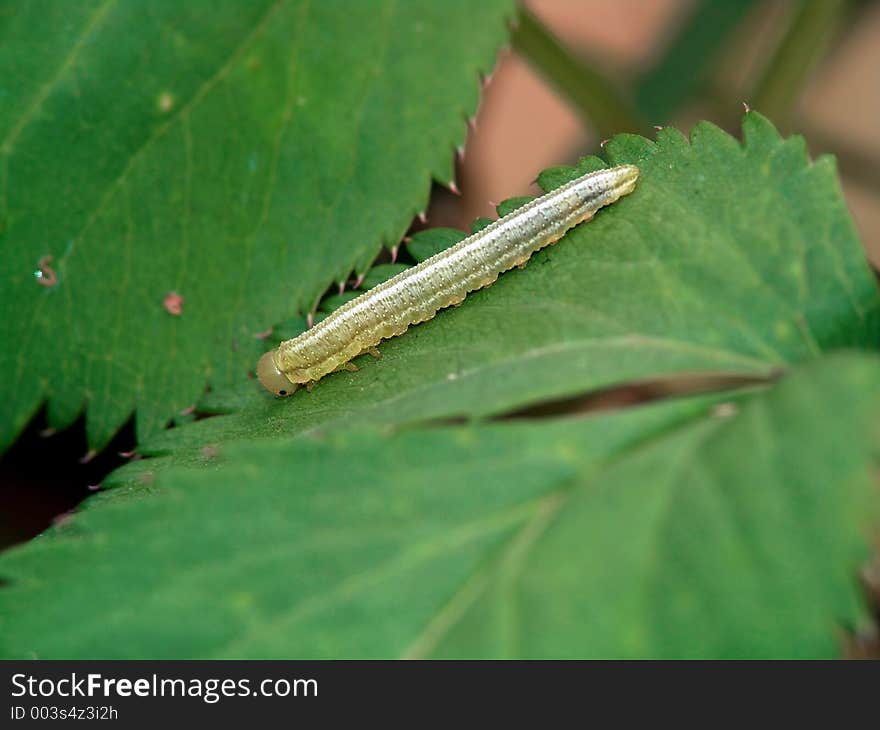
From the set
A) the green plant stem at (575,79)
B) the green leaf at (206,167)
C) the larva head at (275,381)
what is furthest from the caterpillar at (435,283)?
the green plant stem at (575,79)

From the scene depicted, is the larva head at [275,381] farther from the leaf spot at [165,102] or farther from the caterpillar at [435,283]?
the leaf spot at [165,102]

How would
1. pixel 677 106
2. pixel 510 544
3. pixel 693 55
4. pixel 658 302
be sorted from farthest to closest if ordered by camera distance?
pixel 693 55, pixel 677 106, pixel 658 302, pixel 510 544

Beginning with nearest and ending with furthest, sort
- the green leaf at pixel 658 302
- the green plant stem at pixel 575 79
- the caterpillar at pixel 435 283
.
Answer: the green leaf at pixel 658 302, the caterpillar at pixel 435 283, the green plant stem at pixel 575 79

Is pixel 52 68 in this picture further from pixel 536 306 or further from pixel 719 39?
pixel 719 39

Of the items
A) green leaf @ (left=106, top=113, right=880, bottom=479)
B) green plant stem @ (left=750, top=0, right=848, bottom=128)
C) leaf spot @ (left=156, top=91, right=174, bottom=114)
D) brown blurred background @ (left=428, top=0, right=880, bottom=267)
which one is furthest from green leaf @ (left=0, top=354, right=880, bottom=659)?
brown blurred background @ (left=428, top=0, right=880, bottom=267)

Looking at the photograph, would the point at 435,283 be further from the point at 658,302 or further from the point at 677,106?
the point at 677,106

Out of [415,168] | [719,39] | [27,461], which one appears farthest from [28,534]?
[719,39]

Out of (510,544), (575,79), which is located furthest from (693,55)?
(510,544)

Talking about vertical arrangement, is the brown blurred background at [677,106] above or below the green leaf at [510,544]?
above
